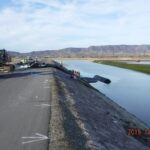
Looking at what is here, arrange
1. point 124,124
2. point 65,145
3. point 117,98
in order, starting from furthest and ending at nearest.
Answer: point 117,98
point 124,124
point 65,145

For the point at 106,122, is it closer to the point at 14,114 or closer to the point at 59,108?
the point at 59,108

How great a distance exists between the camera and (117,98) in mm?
41125

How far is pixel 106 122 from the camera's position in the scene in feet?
64.8

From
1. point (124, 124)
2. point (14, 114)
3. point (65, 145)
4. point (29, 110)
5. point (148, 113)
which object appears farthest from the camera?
point (148, 113)

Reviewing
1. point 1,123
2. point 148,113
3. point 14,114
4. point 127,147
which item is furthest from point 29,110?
point 148,113

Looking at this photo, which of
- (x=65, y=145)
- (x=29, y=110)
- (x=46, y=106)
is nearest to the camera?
(x=65, y=145)

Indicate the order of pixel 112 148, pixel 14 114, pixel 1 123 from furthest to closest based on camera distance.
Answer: pixel 14 114 < pixel 1 123 < pixel 112 148

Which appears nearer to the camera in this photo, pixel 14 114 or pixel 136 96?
pixel 14 114

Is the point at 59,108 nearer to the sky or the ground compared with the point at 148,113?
nearer to the sky

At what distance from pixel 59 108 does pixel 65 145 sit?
757 cm

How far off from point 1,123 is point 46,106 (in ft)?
16.3

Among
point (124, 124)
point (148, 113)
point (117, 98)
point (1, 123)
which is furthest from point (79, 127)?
point (117, 98)

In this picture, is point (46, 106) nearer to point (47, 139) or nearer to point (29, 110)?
point (29, 110)

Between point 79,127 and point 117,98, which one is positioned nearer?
point 79,127
